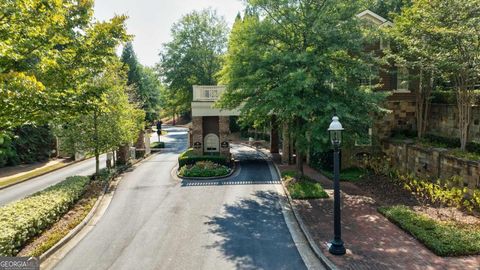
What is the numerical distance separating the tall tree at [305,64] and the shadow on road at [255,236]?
4.07 metres

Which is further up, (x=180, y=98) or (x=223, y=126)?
(x=180, y=98)

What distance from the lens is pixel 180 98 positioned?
4881 cm

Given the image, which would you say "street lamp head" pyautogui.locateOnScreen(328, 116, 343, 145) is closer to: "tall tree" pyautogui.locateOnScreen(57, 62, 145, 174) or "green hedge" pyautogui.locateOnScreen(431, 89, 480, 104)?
"green hedge" pyautogui.locateOnScreen(431, 89, 480, 104)

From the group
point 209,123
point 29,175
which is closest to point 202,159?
point 209,123

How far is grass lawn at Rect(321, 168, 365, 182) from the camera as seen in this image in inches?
835

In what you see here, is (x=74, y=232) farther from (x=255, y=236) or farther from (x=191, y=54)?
(x=191, y=54)

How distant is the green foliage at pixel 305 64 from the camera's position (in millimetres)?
16188

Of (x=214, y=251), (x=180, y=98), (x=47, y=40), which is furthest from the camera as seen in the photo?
(x=180, y=98)

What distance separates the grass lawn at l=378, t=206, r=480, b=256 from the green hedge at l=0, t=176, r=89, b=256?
516 inches

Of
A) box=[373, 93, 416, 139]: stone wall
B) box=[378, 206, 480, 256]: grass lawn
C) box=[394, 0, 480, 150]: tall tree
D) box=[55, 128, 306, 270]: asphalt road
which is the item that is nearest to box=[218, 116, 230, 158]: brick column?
box=[55, 128, 306, 270]: asphalt road

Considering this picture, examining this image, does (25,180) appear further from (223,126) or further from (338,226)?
(338,226)

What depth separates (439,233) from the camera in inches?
448

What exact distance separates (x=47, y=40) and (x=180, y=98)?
3867 cm

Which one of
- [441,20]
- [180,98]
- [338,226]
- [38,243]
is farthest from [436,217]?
[180,98]
